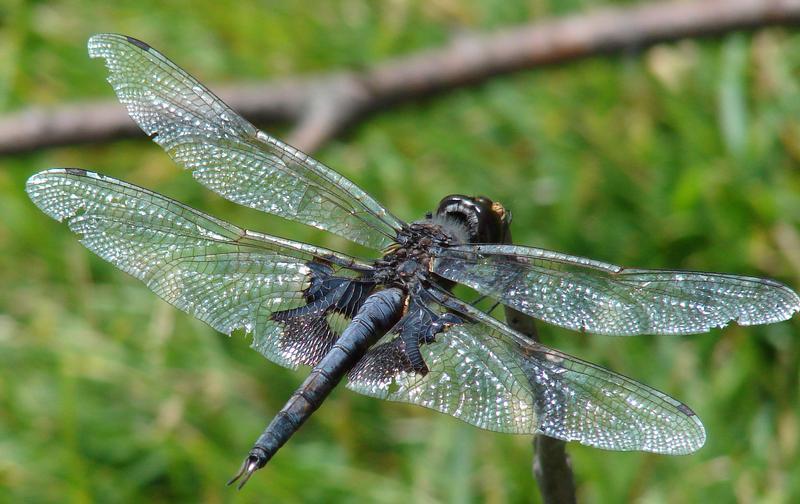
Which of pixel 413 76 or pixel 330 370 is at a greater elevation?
pixel 413 76

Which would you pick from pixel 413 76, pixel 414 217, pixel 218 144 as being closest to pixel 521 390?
pixel 218 144

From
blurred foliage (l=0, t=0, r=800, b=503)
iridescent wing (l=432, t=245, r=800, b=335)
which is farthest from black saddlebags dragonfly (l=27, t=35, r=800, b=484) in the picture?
blurred foliage (l=0, t=0, r=800, b=503)

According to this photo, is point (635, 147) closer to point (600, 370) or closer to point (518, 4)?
point (518, 4)

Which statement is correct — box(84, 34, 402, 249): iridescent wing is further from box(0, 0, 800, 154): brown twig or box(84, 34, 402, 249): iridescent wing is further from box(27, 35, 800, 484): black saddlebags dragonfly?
box(0, 0, 800, 154): brown twig

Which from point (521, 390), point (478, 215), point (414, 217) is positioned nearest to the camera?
point (521, 390)

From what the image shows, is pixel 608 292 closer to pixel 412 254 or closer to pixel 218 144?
pixel 412 254

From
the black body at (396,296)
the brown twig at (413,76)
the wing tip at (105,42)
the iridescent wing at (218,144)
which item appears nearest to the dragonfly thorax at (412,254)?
the black body at (396,296)
